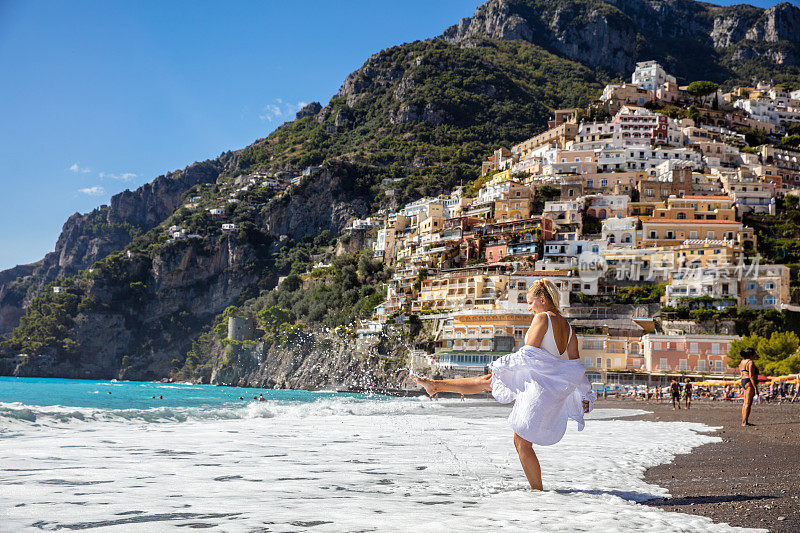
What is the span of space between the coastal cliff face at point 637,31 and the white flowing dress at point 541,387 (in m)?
174

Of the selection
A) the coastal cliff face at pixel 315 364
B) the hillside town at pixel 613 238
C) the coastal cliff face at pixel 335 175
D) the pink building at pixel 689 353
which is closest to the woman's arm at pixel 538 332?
the hillside town at pixel 613 238

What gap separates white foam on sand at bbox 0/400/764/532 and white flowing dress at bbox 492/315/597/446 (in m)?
0.57

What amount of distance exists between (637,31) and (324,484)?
Answer: 643 ft

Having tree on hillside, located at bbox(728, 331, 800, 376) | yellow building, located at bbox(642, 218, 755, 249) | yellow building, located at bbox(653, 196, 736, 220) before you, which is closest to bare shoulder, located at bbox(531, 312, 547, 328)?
tree on hillside, located at bbox(728, 331, 800, 376)

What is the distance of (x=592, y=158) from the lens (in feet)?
250

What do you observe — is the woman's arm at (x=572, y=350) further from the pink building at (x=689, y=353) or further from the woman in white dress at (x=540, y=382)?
the pink building at (x=689, y=353)

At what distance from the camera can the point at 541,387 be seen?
4.93 m

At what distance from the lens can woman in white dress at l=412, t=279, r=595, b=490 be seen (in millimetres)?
4926

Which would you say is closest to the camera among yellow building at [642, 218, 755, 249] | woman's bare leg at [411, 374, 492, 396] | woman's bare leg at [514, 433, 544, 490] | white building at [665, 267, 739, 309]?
woman's bare leg at [411, 374, 492, 396]

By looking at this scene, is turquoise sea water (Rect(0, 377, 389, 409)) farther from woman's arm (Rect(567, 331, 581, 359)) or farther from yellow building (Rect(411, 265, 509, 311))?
woman's arm (Rect(567, 331, 581, 359))

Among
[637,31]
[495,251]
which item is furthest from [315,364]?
[637,31]

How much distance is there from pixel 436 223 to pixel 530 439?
2929 inches

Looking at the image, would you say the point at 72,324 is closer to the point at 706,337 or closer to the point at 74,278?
the point at 74,278

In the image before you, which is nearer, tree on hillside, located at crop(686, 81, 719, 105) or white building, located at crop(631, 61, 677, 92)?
tree on hillside, located at crop(686, 81, 719, 105)
